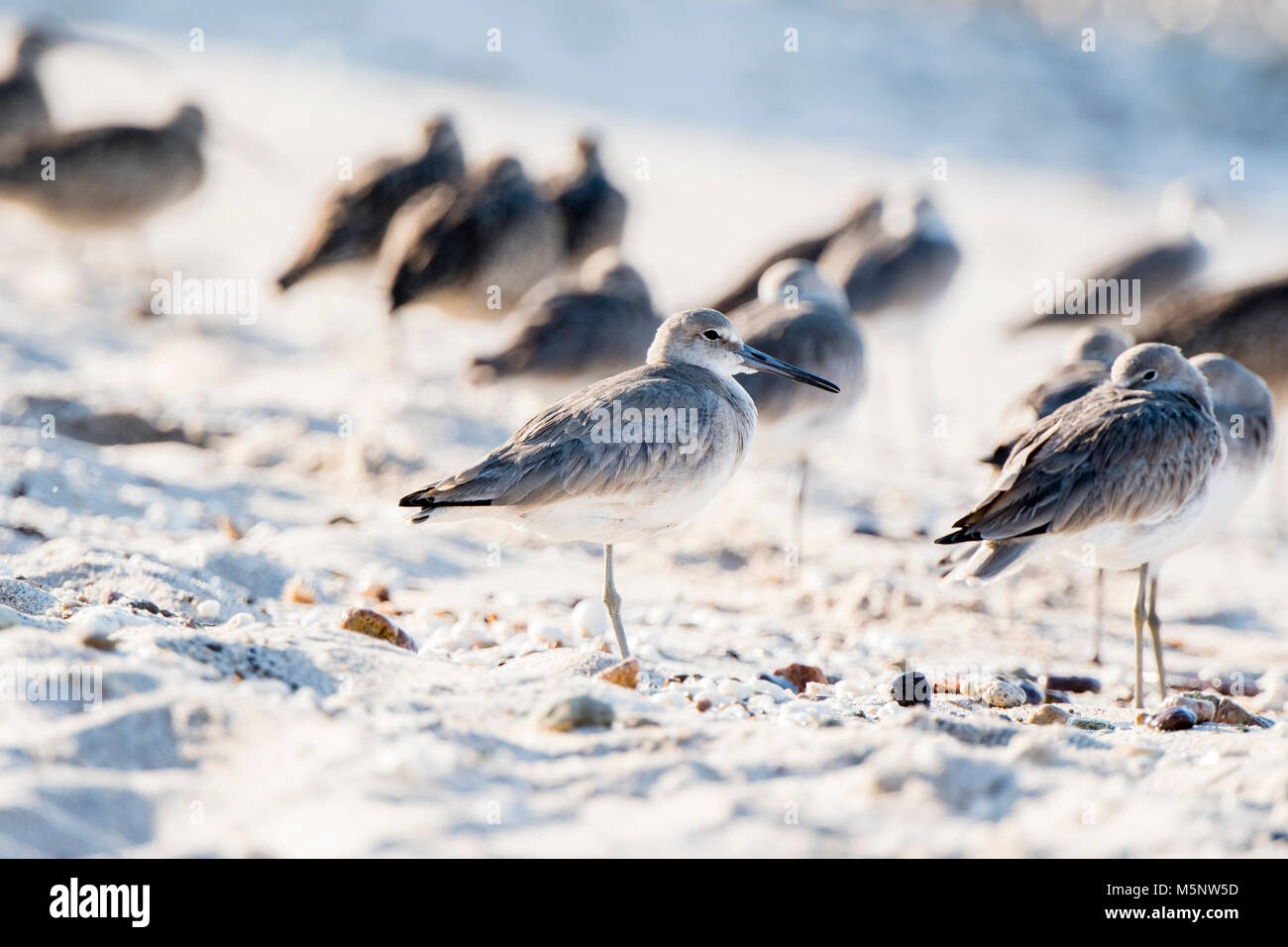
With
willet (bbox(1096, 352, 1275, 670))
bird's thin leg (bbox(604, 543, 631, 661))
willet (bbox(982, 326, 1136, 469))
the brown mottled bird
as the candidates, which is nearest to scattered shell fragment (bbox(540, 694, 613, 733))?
bird's thin leg (bbox(604, 543, 631, 661))

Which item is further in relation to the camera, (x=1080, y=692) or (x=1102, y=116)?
(x=1102, y=116)

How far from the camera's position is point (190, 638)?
390 cm

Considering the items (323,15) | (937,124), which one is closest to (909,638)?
(937,124)

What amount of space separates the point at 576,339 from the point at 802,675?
12.7 ft

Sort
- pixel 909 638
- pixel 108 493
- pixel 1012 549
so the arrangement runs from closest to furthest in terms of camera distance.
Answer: pixel 1012 549 → pixel 909 638 → pixel 108 493

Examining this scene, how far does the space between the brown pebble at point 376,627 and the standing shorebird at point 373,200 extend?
6286mm

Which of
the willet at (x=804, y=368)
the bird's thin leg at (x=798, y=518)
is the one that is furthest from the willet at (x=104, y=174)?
the bird's thin leg at (x=798, y=518)

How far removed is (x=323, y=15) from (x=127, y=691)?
2056 cm

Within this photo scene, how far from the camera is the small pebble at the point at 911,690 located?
4.58m

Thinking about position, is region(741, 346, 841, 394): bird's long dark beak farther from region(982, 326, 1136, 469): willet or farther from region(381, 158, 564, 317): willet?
region(381, 158, 564, 317): willet

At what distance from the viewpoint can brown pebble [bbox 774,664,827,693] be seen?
485cm

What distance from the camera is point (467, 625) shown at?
5.13 meters

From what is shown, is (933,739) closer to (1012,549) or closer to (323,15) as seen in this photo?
(1012,549)

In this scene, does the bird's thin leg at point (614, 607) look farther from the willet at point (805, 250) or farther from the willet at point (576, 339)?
the willet at point (805, 250)
